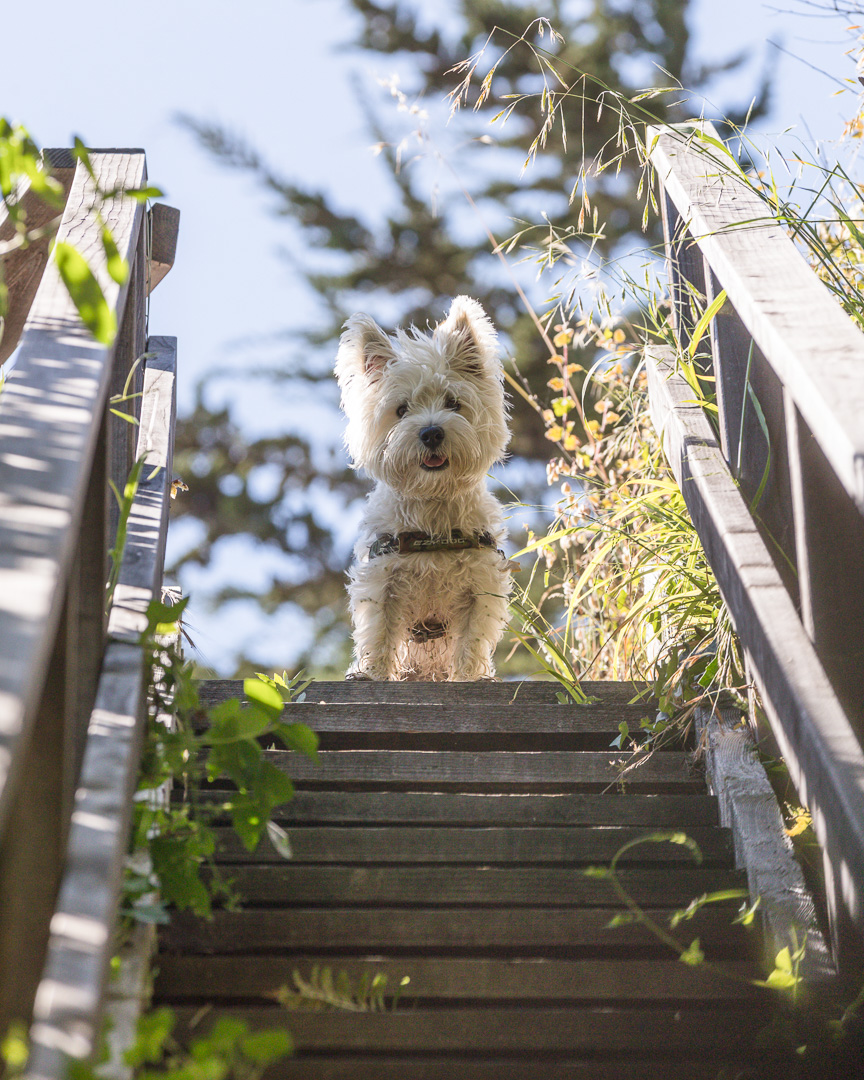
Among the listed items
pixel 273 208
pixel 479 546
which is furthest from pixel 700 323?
pixel 273 208

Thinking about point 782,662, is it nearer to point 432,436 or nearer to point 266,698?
point 266,698

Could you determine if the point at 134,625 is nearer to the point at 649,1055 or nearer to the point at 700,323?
the point at 649,1055

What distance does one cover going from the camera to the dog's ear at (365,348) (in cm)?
383

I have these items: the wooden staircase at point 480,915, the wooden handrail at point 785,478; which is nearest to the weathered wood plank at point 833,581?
the wooden handrail at point 785,478

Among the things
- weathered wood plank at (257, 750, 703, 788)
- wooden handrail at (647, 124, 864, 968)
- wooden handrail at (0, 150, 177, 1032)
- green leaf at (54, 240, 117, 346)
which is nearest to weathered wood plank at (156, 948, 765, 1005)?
wooden handrail at (647, 124, 864, 968)

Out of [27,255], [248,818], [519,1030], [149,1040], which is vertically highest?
[27,255]

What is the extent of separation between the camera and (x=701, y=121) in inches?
97.9

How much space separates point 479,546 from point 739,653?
121cm

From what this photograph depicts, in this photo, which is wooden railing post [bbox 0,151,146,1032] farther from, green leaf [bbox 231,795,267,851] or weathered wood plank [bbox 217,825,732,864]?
Result: weathered wood plank [bbox 217,825,732,864]

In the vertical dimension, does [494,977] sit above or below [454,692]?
below

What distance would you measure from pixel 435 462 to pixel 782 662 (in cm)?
186

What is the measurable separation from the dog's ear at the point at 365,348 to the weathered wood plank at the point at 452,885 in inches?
89.6

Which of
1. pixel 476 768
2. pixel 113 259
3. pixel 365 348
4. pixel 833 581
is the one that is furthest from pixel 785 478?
pixel 365 348

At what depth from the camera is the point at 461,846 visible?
1.96m
